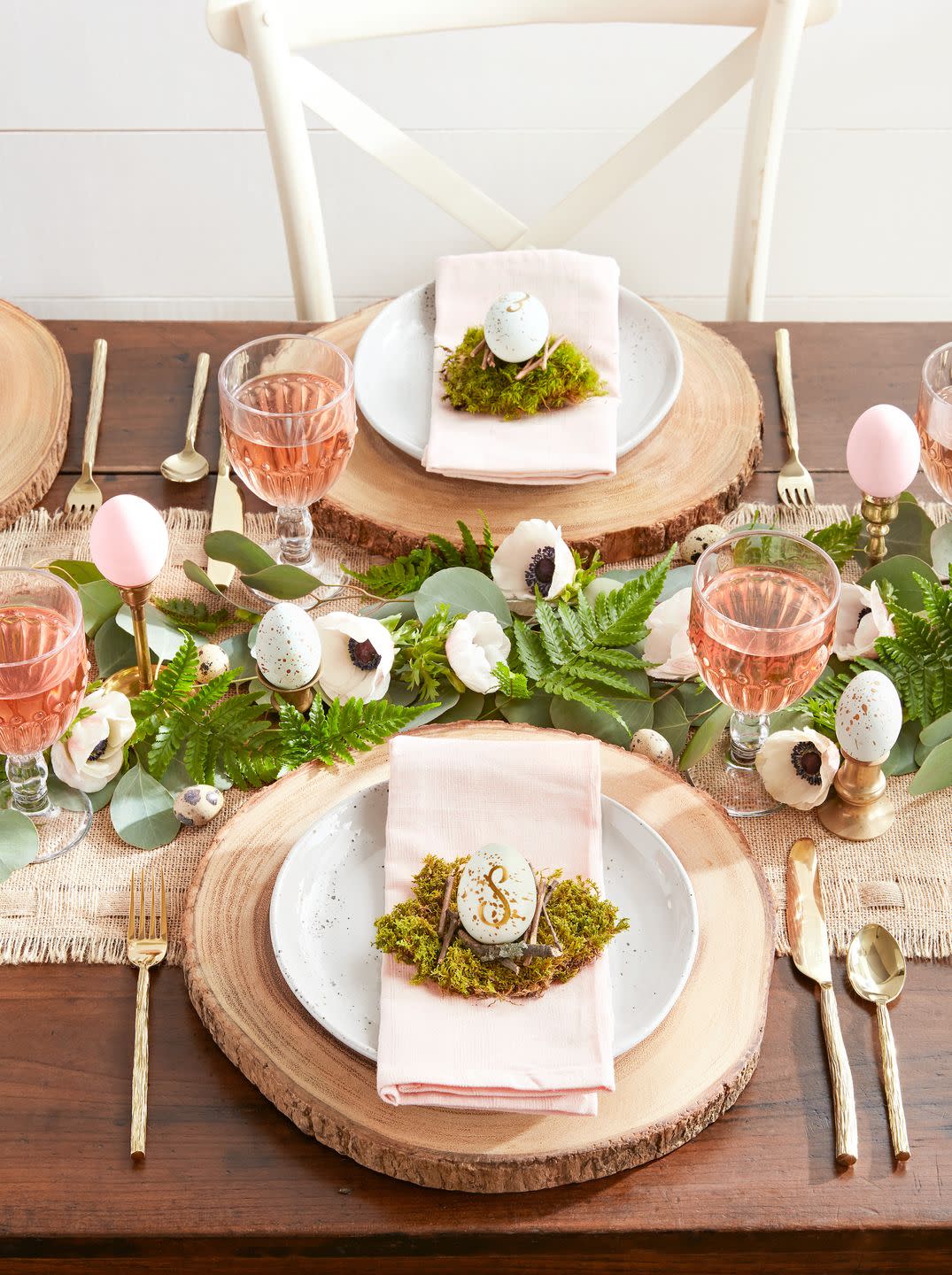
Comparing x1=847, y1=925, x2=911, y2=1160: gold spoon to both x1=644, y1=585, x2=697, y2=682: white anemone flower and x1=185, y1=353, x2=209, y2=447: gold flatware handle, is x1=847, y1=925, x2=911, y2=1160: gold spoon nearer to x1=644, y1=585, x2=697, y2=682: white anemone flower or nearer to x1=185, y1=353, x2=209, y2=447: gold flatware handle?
x1=644, y1=585, x2=697, y2=682: white anemone flower

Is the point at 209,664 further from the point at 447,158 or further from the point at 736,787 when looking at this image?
the point at 447,158

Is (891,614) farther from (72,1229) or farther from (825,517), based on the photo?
(72,1229)

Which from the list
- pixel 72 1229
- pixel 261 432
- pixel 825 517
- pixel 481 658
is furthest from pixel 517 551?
pixel 72 1229

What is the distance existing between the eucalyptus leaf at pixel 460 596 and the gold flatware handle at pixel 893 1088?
45 centimetres

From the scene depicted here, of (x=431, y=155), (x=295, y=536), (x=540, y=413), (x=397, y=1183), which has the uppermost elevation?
(x=431, y=155)

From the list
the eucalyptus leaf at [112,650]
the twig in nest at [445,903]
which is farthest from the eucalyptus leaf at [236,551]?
the twig in nest at [445,903]

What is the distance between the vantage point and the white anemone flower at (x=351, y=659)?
1.11 metres

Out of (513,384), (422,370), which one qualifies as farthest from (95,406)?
(513,384)

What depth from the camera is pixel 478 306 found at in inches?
58.9

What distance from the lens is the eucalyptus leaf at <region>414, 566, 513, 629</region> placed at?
1189 mm

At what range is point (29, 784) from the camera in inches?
42.9

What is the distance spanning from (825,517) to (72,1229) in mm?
938

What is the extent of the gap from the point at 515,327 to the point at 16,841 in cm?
68

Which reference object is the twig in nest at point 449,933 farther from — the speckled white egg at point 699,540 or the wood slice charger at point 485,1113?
the speckled white egg at point 699,540
